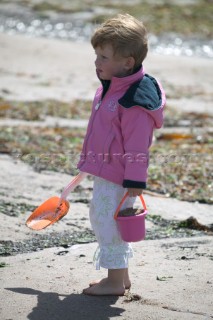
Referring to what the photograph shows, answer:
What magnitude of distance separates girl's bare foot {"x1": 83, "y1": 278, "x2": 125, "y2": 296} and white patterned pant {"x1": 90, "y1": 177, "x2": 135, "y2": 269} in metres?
0.09

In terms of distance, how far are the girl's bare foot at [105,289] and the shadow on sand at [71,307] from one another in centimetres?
2

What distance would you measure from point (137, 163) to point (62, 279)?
76cm

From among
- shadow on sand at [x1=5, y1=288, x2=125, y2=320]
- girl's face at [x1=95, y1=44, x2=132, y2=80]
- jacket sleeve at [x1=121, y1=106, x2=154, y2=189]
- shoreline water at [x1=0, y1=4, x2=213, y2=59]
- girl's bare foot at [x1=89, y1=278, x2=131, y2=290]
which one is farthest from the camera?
shoreline water at [x1=0, y1=4, x2=213, y2=59]

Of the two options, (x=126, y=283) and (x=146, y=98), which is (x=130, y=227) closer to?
(x=126, y=283)

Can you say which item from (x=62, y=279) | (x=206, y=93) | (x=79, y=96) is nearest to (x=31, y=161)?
(x=62, y=279)

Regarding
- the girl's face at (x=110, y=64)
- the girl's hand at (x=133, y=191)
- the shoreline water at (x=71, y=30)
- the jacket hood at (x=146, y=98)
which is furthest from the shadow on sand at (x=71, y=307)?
the shoreline water at (x=71, y=30)

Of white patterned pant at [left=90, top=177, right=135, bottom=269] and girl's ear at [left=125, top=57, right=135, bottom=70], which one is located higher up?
girl's ear at [left=125, top=57, right=135, bottom=70]

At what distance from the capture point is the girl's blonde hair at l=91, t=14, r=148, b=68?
4.26m

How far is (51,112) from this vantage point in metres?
9.20

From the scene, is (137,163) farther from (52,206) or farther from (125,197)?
(52,206)

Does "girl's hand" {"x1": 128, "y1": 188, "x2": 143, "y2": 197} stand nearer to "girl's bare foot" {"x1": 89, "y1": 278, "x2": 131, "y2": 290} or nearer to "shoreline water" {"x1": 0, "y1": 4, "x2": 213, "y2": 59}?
"girl's bare foot" {"x1": 89, "y1": 278, "x2": 131, "y2": 290}

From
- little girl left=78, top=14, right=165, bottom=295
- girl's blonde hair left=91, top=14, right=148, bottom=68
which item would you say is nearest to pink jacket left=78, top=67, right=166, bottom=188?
little girl left=78, top=14, right=165, bottom=295

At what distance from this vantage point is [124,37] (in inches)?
168

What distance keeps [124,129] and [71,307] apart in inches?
33.5
